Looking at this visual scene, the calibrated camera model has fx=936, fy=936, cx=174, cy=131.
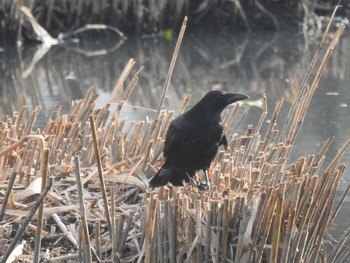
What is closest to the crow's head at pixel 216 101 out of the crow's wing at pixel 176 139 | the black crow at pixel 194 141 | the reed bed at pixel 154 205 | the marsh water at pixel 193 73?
the black crow at pixel 194 141

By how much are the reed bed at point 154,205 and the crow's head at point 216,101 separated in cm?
22

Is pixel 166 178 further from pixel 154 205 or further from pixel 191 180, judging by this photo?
pixel 154 205

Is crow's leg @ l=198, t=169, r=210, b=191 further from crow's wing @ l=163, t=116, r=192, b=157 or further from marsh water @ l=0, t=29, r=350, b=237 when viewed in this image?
marsh water @ l=0, t=29, r=350, b=237

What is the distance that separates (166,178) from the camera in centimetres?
388

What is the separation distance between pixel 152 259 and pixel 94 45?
29.1 ft

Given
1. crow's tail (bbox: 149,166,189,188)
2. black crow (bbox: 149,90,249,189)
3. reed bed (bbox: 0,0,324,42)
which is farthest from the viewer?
reed bed (bbox: 0,0,324,42)

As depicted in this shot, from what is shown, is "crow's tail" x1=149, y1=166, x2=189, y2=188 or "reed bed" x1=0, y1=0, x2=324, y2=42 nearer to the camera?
"crow's tail" x1=149, y1=166, x2=189, y2=188

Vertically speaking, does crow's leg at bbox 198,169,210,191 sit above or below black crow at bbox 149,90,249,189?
below

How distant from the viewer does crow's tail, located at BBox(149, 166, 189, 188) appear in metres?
3.87

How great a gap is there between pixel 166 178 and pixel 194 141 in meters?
0.24

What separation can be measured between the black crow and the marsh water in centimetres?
199

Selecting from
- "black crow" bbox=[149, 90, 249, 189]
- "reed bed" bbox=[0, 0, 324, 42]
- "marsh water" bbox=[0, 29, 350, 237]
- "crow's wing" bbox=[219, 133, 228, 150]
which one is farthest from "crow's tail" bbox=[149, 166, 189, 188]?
"reed bed" bbox=[0, 0, 324, 42]

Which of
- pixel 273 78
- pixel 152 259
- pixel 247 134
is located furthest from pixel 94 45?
pixel 152 259

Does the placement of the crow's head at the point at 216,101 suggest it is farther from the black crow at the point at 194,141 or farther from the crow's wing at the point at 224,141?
the crow's wing at the point at 224,141
